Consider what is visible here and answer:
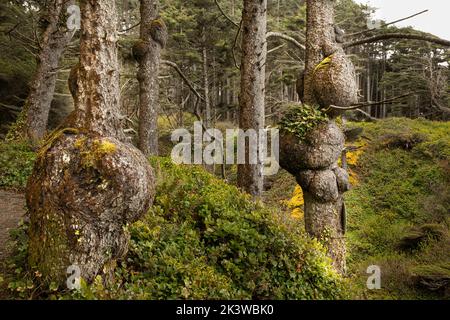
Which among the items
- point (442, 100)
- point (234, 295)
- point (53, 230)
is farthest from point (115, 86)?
point (442, 100)

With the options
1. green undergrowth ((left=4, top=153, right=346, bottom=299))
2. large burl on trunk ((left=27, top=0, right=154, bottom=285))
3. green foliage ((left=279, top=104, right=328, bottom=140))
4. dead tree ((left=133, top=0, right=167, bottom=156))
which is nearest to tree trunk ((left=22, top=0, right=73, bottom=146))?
dead tree ((left=133, top=0, right=167, bottom=156))

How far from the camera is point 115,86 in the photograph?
4207mm

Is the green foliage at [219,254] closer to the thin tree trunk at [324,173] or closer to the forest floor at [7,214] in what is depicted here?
the thin tree trunk at [324,173]

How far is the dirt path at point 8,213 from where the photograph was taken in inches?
206

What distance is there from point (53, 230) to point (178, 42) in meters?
22.2

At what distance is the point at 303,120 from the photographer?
6594 mm

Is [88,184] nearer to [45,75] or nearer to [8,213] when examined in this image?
[8,213]

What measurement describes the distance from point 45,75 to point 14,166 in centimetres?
414

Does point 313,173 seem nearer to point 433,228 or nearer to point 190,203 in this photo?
point 190,203

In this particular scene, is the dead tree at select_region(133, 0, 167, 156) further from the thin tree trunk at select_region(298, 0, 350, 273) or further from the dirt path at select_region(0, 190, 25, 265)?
the thin tree trunk at select_region(298, 0, 350, 273)

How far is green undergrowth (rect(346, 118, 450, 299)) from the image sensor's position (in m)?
9.51

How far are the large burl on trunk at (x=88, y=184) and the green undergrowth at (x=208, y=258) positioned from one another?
303mm

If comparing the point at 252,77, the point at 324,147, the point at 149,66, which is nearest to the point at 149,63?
the point at 149,66

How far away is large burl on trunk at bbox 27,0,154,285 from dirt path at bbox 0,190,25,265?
1449mm
